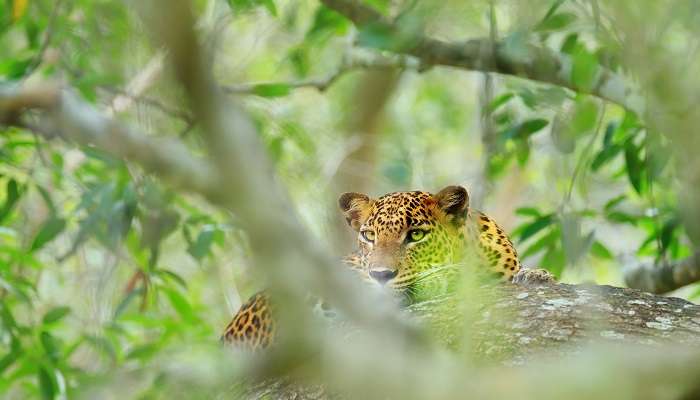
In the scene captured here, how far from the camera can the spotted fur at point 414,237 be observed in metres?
7.17

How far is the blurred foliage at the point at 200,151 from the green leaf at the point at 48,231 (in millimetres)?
14

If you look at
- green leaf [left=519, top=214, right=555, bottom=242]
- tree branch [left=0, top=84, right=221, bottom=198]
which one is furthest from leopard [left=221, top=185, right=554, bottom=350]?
tree branch [left=0, top=84, right=221, bottom=198]

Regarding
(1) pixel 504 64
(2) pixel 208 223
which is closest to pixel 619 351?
(1) pixel 504 64

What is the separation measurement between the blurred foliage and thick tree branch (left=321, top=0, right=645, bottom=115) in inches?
4.1

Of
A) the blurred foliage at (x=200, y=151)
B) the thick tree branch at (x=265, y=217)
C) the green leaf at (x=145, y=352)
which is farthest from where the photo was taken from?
the green leaf at (x=145, y=352)

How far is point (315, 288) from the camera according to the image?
5.53 ft

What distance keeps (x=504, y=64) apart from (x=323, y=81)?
1.78m

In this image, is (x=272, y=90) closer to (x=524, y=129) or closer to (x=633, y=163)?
(x=524, y=129)

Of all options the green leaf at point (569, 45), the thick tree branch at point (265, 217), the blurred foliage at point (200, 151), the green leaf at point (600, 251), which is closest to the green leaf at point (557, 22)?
the blurred foliage at point (200, 151)

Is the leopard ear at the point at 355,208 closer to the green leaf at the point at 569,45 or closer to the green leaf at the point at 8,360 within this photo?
the green leaf at the point at 569,45

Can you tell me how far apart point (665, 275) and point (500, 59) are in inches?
76.1

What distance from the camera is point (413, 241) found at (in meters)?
7.65

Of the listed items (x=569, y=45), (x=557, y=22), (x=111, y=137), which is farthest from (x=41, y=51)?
(x=111, y=137)

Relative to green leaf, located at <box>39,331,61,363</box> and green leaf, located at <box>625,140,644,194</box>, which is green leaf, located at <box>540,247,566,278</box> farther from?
green leaf, located at <box>39,331,61,363</box>
